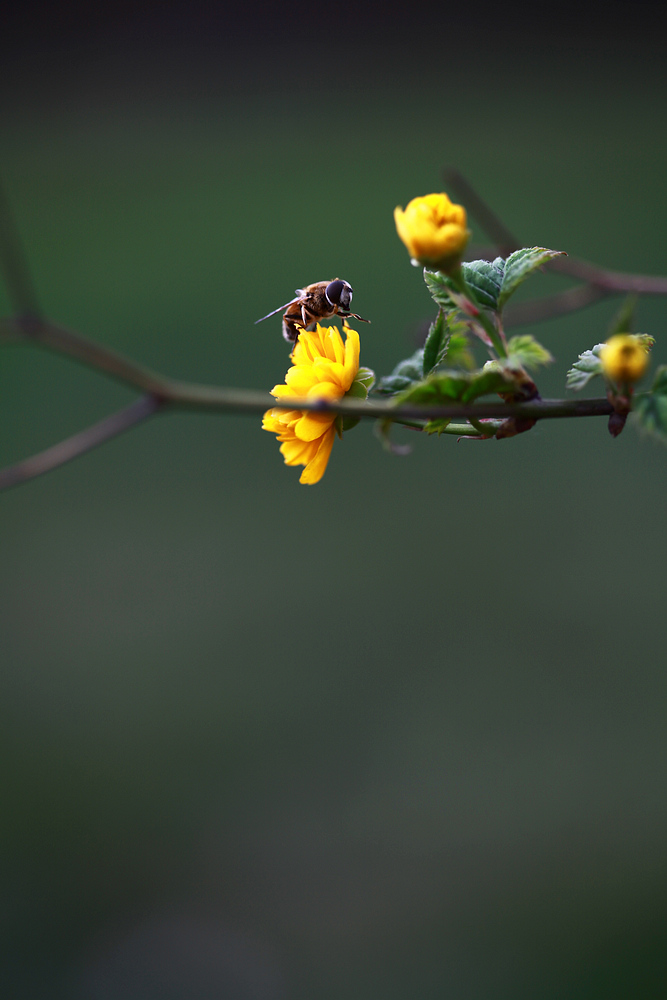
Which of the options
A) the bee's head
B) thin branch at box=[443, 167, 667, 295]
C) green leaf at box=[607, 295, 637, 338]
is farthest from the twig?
green leaf at box=[607, 295, 637, 338]

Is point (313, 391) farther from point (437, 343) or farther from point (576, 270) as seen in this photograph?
point (576, 270)

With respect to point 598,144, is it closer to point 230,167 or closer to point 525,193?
point 525,193

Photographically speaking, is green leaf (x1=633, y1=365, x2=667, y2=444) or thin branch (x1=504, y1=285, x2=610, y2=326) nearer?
green leaf (x1=633, y1=365, x2=667, y2=444)

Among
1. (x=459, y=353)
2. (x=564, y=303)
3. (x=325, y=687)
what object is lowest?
(x=325, y=687)

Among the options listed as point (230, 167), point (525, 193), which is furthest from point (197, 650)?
point (230, 167)

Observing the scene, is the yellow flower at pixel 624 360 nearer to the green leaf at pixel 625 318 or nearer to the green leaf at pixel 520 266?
the green leaf at pixel 625 318

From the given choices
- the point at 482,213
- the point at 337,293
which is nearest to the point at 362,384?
the point at 337,293

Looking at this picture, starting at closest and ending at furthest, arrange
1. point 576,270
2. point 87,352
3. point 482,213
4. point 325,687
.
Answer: point 87,352 → point 482,213 → point 576,270 → point 325,687

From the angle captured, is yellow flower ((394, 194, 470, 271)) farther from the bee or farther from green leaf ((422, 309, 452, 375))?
the bee
